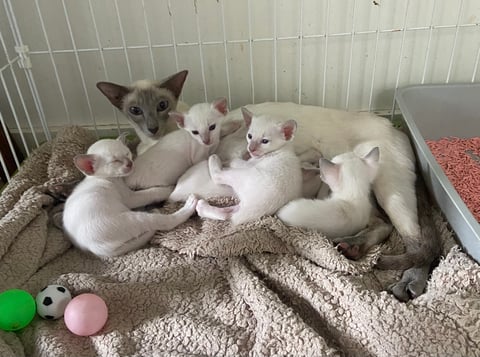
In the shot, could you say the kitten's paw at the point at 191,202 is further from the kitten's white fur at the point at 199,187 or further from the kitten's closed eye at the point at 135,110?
the kitten's closed eye at the point at 135,110

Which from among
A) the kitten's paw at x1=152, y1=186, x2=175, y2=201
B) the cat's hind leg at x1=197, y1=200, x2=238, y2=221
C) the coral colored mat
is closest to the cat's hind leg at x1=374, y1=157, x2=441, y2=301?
the coral colored mat

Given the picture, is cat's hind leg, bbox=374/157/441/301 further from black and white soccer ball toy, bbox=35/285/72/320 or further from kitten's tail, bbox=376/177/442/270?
black and white soccer ball toy, bbox=35/285/72/320

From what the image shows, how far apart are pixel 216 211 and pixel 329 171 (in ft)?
1.19

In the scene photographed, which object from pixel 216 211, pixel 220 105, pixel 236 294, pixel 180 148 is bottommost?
pixel 236 294

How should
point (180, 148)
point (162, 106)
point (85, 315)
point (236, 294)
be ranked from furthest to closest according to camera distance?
1. point (162, 106)
2. point (180, 148)
3. point (236, 294)
4. point (85, 315)

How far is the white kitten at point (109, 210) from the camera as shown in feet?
4.49

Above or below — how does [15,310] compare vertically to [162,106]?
below

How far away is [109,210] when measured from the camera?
54.5 inches

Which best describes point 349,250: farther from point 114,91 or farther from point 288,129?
point 114,91

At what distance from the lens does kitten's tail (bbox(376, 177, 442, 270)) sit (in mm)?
1324

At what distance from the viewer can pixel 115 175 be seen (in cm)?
149

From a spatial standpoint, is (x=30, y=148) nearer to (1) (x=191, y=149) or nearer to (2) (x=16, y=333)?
(1) (x=191, y=149)

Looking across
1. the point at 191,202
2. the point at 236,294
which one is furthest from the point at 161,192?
the point at 236,294

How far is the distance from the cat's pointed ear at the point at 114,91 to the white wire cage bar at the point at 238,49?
9.9 inches
